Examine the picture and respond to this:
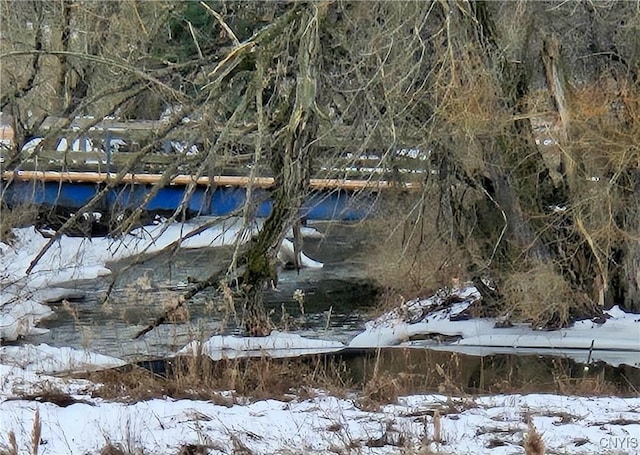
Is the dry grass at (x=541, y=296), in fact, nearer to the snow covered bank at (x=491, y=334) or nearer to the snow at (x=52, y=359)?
the snow covered bank at (x=491, y=334)

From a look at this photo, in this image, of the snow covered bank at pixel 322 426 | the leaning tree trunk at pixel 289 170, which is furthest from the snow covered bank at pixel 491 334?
the snow covered bank at pixel 322 426

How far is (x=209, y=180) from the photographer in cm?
992

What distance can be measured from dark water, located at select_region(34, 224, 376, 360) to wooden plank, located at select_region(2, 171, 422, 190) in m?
0.84

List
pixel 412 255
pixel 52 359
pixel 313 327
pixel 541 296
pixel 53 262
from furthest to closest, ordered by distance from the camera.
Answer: pixel 53 262, pixel 313 327, pixel 412 255, pixel 541 296, pixel 52 359

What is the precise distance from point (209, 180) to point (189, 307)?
333 centimetres

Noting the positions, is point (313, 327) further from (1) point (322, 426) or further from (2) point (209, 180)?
(1) point (322, 426)

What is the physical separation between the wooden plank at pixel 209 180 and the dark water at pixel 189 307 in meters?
0.84

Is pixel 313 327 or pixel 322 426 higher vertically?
pixel 322 426

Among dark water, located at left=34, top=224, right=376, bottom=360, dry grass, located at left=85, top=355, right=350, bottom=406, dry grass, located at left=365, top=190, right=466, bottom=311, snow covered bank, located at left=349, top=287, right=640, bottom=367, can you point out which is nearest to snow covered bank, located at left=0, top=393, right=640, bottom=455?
dry grass, located at left=85, top=355, right=350, bottom=406

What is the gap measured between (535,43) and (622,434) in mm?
6002

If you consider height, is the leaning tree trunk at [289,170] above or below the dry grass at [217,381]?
above

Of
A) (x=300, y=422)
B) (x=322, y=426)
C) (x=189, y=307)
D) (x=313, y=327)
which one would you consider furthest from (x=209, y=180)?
(x=322, y=426)

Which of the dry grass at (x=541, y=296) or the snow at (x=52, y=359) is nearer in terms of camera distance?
the snow at (x=52, y=359)

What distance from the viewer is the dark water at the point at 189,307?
35.7 ft
